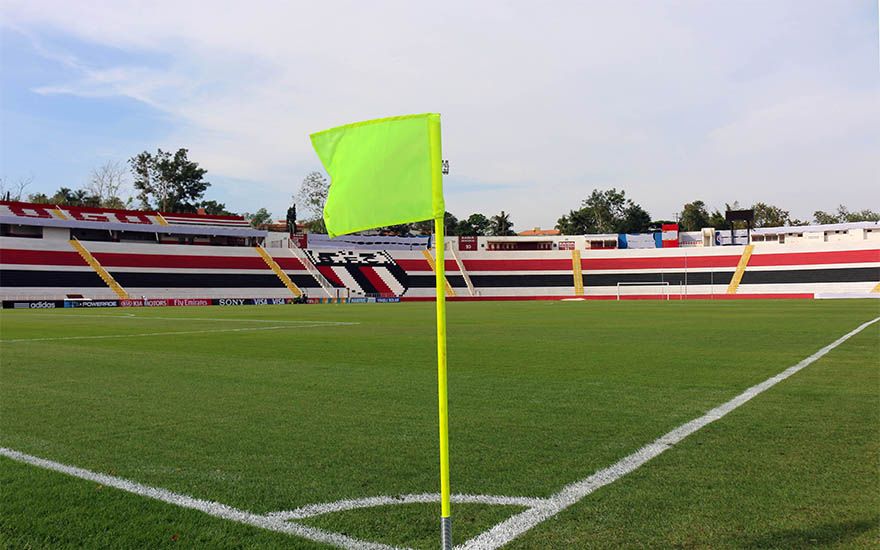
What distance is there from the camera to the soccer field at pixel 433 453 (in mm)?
3650

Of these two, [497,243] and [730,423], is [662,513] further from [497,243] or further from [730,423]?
[497,243]

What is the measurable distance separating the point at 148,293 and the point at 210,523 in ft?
182

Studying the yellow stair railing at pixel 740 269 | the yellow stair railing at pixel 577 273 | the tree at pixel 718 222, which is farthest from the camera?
the tree at pixel 718 222

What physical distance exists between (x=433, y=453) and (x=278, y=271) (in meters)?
61.0

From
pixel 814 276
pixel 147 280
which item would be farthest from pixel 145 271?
pixel 814 276

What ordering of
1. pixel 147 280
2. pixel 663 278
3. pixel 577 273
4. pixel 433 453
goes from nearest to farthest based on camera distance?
1. pixel 433 453
2. pixel 147 280
3. pixel 663 278
4. pixel 577 273

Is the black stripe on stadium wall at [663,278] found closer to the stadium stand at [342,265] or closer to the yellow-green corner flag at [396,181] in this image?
the stadium stand at [342,265]

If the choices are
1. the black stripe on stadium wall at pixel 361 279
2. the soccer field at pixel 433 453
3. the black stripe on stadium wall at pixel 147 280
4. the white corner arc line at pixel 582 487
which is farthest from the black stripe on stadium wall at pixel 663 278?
the white corner arc line at pixel 582 487

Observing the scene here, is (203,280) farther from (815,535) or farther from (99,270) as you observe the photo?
(815,535)

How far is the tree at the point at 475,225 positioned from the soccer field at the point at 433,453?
115 m

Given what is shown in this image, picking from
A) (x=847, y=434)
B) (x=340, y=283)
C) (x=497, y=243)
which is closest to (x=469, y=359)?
(x=847, y=434)

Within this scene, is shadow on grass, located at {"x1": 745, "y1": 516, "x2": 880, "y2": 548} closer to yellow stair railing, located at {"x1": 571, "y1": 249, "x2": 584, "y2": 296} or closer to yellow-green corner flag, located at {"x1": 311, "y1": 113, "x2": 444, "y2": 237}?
yellow-green corner flag, located at {"x1": 311, "y1": 113, "x2": 444, "y2": 237}

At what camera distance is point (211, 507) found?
158 inches

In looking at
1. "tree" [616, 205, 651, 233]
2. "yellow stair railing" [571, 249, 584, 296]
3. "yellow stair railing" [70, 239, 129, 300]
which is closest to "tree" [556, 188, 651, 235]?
"tree" [616, 205, 651, 233]
